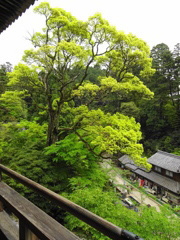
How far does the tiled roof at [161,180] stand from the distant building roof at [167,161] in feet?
4.34

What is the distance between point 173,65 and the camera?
25531 mm

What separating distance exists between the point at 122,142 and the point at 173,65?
23.3 meters

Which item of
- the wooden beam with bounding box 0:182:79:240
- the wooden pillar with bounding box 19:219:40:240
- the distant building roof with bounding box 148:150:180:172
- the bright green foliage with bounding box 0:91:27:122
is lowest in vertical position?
the distant building roof with bounding box 148:150:180:172

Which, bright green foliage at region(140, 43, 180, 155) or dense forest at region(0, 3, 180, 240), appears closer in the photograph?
dense forest at region(0, 3, 180, 240)

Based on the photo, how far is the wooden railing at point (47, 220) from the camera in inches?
35.2

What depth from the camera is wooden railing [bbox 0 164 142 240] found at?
894 millimetres

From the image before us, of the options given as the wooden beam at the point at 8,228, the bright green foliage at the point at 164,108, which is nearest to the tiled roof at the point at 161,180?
the bright green foliage at the point at 164,108

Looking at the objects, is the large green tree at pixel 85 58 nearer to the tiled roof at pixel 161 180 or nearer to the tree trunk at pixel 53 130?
the tree trunk at pixel 53 130

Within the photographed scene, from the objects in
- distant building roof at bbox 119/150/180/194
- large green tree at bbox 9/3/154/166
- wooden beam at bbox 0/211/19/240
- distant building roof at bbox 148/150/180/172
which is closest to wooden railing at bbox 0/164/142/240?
wooden beam at bbox 0/211/19/240

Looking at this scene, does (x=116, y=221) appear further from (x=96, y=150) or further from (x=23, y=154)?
(x=23, y=154)

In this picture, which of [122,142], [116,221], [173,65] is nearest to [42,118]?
[122,142]

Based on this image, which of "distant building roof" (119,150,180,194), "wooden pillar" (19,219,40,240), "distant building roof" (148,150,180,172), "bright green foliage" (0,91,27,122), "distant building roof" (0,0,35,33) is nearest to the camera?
"wooden pillar" (19,219,40,240)

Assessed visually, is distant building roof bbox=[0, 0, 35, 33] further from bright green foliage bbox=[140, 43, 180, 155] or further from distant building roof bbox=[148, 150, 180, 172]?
bright green foliage bbox=[140, 43, 180, 155]

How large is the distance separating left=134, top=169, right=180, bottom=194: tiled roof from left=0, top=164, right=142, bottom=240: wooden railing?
1835cm
